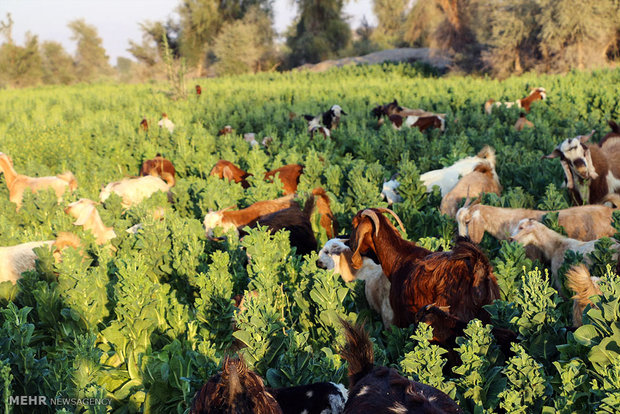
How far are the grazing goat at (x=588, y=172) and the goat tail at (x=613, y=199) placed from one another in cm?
17

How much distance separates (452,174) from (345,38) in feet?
140

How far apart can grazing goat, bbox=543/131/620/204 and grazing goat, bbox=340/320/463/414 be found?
531 centimetres

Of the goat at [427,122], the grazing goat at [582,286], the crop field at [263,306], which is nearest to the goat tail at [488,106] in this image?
the goat at [427,122]

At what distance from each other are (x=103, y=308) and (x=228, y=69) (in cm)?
4197

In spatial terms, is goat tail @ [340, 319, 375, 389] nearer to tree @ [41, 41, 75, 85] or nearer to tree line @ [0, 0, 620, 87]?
tree line @ [0, 0, 620, 87]

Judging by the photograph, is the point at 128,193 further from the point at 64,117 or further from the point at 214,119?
the point at 64,117

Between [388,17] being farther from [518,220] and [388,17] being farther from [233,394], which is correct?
[233,394]

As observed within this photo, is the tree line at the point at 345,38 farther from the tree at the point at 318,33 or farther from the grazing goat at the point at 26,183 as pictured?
the grazing goat at the point at 26,183

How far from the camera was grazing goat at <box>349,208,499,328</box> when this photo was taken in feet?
12.3

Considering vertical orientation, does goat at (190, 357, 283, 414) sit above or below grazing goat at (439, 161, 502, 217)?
above

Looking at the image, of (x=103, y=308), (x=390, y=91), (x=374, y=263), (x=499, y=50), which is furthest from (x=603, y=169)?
(x=499, y=50)

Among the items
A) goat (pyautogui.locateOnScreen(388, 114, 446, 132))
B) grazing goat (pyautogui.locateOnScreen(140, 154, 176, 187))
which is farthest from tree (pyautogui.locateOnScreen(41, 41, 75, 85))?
goat (pyautogui.locateOnScreen(388, 114, 446, 132))

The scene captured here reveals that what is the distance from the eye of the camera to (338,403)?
2.50 m

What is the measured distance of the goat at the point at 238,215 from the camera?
622cm
